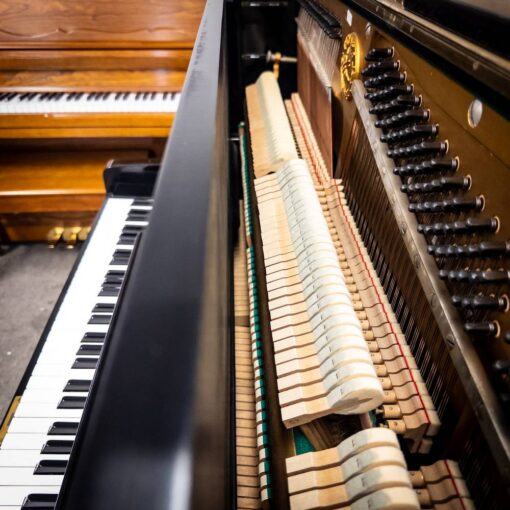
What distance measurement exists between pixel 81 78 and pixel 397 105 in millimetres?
2717

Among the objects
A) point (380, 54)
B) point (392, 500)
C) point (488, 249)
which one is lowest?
point (392, 500)

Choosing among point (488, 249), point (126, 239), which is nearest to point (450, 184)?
point (488, 249)

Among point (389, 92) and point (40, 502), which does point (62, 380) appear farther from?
point (389, 92)

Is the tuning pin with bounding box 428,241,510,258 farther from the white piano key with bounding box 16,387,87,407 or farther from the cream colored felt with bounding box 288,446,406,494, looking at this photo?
the white piano key with bounding box 16,387,87,407

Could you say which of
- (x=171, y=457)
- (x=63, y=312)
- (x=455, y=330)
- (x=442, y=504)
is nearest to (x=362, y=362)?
(x=455, y=330)

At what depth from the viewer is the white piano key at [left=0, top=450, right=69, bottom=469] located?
1.10 metres

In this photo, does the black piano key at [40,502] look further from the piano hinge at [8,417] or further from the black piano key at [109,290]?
the black piano key at [109,290]

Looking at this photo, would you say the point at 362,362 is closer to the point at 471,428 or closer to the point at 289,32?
the point at 471,428

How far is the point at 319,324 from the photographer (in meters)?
0.90

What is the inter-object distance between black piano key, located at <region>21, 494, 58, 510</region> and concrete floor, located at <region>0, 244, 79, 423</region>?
4.63 feet

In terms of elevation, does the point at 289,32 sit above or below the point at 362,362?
above

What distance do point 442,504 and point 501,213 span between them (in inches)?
21.1

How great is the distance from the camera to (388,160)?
3.58 ft

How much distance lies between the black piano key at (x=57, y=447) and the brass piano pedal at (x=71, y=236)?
2.38m
